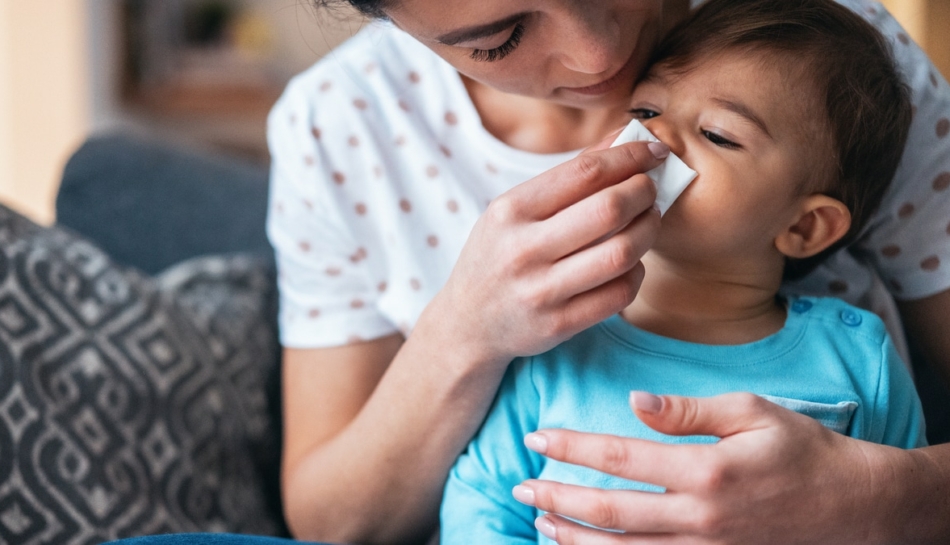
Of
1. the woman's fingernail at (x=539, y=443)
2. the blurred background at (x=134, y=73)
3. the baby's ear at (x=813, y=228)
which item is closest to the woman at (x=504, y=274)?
the woman's fingernail at (x=539, y=443)

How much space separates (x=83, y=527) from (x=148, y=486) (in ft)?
0.36

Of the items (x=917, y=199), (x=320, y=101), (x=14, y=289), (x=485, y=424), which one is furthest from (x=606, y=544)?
(x=14, y=289)

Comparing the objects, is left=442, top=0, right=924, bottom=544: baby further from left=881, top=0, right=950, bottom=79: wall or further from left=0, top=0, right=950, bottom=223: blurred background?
left=0, top=0, right=950, bottom=223: blurred background

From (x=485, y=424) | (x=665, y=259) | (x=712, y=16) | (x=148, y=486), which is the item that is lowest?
(x=148, y=486)

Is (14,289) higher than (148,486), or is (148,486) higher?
(14,289)

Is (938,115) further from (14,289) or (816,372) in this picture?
(14,289)

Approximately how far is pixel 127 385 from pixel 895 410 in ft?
3.21

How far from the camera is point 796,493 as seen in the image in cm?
77

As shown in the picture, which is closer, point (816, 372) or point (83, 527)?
point (816, 372)

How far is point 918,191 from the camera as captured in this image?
102 cm

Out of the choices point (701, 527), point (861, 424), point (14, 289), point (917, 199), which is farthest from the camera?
point (14, 289)

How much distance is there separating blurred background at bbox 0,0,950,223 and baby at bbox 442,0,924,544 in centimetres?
292

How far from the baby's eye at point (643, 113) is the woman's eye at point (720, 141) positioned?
0.23 ft

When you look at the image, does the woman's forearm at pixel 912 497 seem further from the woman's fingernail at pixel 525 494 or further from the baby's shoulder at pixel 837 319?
the woman's fingernail at pixel 525 494
